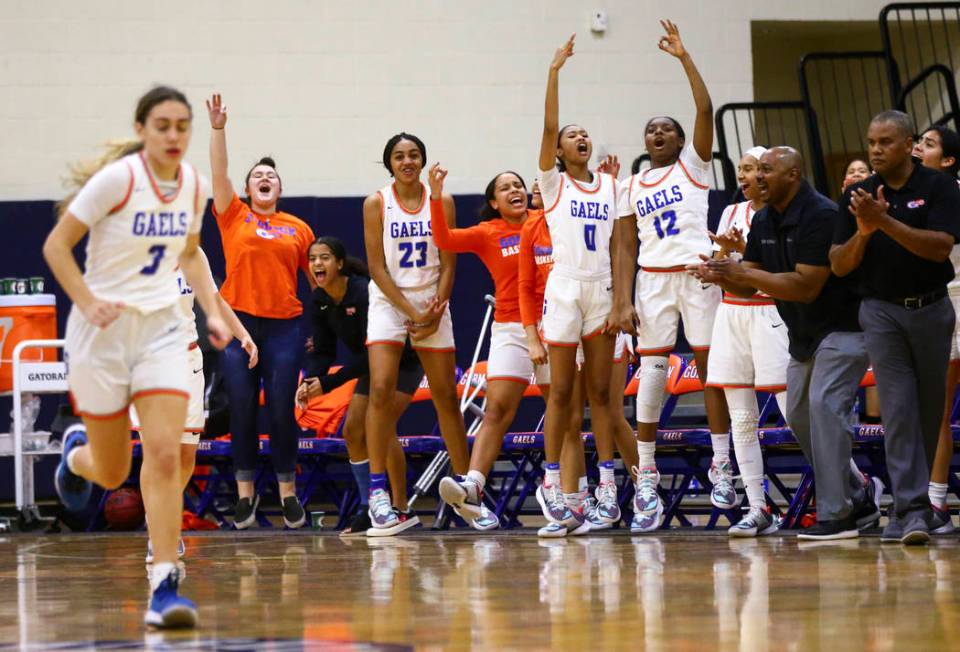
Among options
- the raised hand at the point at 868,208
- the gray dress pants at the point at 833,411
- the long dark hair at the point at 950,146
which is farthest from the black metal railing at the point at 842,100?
the raised hand at the point at 868,208

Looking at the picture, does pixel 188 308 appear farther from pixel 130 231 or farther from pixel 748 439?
pixel 748 439

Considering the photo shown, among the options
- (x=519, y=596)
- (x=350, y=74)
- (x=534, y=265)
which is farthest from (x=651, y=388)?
(x=350, y=74)

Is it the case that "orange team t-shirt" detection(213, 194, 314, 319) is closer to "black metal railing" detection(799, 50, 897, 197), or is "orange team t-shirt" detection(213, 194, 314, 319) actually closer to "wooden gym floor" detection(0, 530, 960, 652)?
"wooden gym floor" detection(0, 530, 960, 652)

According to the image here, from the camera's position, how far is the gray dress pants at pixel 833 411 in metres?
6.38

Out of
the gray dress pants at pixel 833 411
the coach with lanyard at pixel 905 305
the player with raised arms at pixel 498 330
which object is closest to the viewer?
the coach with lanyard at pixel 905 305

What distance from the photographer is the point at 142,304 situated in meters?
4.25

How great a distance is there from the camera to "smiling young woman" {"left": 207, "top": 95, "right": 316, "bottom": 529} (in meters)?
8.16

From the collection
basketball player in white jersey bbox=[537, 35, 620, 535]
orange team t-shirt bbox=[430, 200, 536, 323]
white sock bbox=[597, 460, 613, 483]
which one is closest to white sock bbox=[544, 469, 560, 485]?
basketball player in white jersey bbox=[537, 35, 620, 535]

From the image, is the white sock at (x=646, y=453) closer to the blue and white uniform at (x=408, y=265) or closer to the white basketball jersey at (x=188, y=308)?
the blue and white uniform at (x=408, y=265)

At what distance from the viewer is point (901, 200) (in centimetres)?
617

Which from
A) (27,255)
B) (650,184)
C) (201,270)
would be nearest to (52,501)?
(27,255)

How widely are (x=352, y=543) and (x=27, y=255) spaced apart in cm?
514

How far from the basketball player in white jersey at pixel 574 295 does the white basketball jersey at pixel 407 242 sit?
0.79 meters

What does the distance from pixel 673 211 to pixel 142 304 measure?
3715 millimetres
